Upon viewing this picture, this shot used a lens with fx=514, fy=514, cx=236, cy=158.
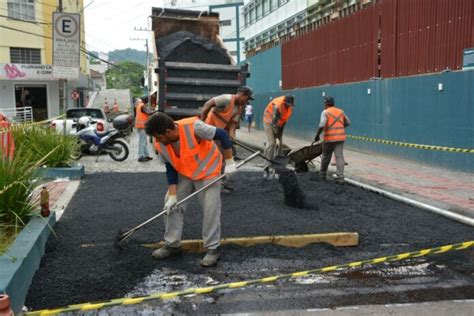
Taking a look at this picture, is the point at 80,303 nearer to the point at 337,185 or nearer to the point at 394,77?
the point at 337,185

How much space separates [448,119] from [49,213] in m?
8.59

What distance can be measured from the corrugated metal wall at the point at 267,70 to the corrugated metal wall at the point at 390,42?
4.47m

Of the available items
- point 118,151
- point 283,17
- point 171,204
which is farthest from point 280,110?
point 283,17

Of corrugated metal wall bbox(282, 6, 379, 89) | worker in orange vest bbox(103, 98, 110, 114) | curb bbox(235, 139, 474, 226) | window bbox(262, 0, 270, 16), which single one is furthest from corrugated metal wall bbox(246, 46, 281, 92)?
curb bbox(235, 139, 474, 226)

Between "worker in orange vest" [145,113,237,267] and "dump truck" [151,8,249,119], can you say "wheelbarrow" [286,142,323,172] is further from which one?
"worker in orange vest" [145,113,237,267]

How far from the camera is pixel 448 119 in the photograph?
11.0 metres

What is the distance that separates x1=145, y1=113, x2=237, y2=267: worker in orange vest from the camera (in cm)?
459

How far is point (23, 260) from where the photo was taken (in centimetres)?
390

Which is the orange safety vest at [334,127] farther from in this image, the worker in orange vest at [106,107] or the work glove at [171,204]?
the worker in orange vest at [106,107]

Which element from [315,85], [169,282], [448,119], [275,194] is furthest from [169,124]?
[315,85]

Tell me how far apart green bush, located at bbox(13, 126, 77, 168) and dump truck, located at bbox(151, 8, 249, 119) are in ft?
6.63

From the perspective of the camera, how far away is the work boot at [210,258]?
4.71 metres

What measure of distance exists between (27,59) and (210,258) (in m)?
27.1

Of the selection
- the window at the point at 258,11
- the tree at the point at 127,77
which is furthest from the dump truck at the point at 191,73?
the tree at the point at 127,77
